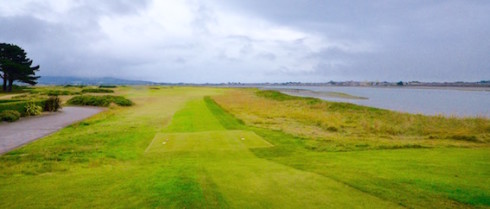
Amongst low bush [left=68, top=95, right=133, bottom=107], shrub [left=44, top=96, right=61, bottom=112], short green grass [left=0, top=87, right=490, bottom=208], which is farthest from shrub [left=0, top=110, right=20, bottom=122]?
low bush [left=68, top=95, right=133, bottom=107]

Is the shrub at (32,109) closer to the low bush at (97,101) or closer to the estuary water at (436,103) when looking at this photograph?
the low bush at (97,101)

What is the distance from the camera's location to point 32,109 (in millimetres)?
23938

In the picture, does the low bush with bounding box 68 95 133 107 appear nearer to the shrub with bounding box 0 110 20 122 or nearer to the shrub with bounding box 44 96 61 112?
the shrub with bounding box 44 96 61 112

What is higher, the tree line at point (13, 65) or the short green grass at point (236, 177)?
the tree line at point (13, 65)

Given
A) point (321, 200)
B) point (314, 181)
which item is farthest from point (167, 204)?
point (314, 181)

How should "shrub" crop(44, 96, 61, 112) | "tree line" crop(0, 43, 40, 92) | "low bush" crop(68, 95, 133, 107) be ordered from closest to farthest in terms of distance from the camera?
"shrub" crop(44, 96, 61, 112)
"low bush" crop(68, 95, 133, 107)
"tree line" crop(0, 43, 40, 92)

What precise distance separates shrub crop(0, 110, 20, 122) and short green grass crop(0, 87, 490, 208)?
1172 cm

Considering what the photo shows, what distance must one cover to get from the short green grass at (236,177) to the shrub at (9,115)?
1172cm

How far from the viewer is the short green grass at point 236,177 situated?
5.29 metres

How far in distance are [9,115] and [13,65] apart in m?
34.1

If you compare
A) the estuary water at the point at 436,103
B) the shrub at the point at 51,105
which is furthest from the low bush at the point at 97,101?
the estuary water at the point at 436,103

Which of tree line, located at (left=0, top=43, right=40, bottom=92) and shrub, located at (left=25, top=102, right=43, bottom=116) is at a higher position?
tree line, located at (left=0, top=43, right=40, bottom=92)

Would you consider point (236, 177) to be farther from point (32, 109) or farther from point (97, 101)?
point (97, 101)

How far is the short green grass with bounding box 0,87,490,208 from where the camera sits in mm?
5285
